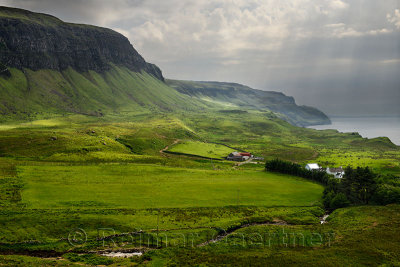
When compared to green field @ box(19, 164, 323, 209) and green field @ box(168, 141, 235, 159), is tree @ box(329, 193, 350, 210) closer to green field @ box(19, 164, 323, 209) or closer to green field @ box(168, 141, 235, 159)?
green field @ box(19, 164, 323, 209)

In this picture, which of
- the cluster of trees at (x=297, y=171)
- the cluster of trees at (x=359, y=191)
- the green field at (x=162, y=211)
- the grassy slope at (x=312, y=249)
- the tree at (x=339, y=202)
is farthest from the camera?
the cluster of trees at (x=297, y=171)

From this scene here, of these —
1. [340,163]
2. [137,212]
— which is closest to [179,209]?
[137,212]

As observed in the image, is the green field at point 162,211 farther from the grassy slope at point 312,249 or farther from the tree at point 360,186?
the tree at point 360,186

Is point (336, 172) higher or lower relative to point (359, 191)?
higher

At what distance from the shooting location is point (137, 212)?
243 feet

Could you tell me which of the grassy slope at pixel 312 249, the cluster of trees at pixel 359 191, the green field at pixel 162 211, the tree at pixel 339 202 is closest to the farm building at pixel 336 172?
the green field at pixel 162 211

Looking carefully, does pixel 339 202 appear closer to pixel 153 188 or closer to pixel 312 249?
pixel 312 249

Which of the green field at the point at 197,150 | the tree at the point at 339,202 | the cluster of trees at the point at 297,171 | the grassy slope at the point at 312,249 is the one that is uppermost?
the green field at the point at 197,150

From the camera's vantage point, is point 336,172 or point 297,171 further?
point 336,172

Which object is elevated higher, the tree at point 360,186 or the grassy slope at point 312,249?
the tree at point 360,186

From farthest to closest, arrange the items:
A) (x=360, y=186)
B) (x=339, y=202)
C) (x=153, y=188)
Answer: (x=153, y=188) < (x=360, y=186) < (x=339, y=202)

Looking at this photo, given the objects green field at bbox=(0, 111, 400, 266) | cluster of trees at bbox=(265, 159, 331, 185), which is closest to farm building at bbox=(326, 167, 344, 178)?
cluster of trees at bbox=(265, 159, 331, 185)

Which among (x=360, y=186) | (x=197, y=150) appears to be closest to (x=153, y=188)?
(x=360, y=186)

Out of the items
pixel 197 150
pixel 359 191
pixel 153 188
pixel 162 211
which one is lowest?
pixel 162 211
